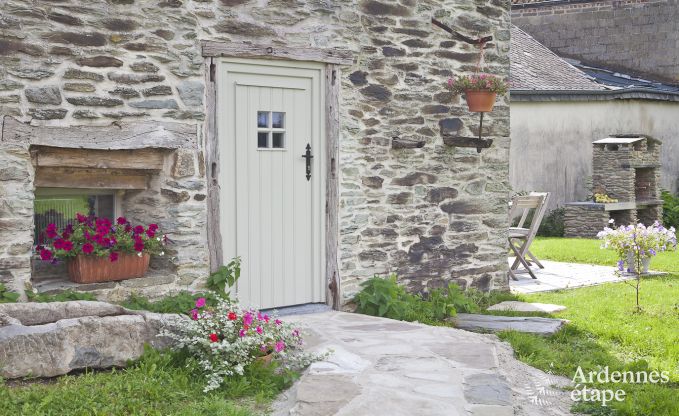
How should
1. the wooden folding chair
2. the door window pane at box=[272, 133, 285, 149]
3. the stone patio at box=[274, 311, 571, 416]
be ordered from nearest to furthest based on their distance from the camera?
the stone patio at box=[274, 311, 571, 416]
the door window pane at box=[272, 133, 285, 149]
the wooden folding chair

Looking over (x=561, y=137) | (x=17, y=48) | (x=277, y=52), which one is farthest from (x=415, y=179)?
(x=561, y=137)

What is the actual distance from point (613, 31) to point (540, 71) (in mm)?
3772

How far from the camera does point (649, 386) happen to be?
17.5ft

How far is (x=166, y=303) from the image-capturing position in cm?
626

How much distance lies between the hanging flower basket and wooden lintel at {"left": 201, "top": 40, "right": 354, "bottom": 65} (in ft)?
3.79

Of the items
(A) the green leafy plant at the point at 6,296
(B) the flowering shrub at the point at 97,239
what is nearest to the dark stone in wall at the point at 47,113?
(B) the flowering shrub at the point at 97,239

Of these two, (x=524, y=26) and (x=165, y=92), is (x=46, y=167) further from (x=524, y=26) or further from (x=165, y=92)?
(x=524, y=26)

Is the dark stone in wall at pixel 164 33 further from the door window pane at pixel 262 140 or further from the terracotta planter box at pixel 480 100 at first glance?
the terracotta planter box at pixel 480 100

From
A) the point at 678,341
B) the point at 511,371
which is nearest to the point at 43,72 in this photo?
the point at 511,371

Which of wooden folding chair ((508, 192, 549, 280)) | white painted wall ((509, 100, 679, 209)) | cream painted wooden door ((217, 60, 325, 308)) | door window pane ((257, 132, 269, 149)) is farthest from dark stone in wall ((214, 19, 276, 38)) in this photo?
white painted wall ((509, 100, 679, 209))

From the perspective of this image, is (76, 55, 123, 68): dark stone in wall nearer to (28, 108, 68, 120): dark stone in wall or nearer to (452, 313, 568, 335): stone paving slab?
(28, 108, 68, 120): dark stone in wall

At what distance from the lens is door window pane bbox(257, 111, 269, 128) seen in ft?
22.9

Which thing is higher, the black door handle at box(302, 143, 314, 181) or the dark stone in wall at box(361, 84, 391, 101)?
the dark stone in wall at box(361, 84, 391, 101)

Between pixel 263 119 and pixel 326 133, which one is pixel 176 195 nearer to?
pixel 263 119
